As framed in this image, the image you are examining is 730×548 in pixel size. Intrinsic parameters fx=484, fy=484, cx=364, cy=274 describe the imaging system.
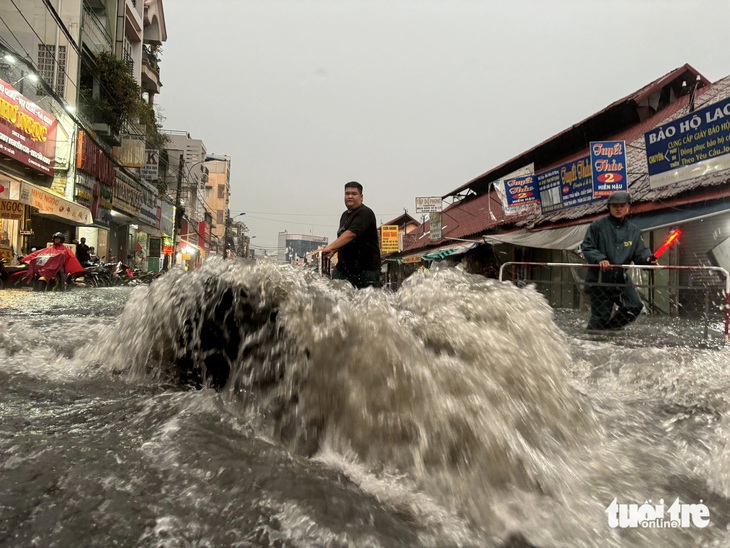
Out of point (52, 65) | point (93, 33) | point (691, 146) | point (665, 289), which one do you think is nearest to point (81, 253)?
point (52, 65)

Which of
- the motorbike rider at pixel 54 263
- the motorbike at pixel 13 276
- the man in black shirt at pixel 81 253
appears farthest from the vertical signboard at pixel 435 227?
the motorbike at pixel 13 276

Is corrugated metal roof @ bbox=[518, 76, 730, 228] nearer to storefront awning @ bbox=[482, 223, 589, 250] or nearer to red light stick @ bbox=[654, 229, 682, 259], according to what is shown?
storefront awning @ bbox=[482, 223, 589, 250]

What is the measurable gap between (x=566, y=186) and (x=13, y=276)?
13682 millimetres

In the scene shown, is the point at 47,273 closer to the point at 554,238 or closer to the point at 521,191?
the point at 554,238

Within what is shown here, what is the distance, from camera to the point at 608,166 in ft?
34.0

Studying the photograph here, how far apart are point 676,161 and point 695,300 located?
4.02 meters

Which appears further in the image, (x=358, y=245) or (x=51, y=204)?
(x=51, y=204)

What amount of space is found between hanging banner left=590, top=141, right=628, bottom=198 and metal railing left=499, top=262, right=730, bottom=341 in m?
3.83

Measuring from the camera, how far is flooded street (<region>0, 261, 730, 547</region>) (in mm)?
1226

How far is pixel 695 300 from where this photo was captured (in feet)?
19.2

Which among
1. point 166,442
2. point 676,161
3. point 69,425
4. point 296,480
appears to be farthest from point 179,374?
→ point 676,161

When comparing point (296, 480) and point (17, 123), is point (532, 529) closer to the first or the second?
point (296, 480)

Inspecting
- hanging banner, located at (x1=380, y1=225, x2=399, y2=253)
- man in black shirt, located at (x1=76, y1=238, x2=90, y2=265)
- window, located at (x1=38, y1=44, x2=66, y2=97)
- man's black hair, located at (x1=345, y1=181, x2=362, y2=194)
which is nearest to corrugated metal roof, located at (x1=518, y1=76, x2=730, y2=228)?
man's black hair, located at (x1=345, y1=181, x2=362, y2=194)

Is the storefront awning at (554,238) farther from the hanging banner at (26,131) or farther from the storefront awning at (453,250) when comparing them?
the hanging banner at (26,131)
